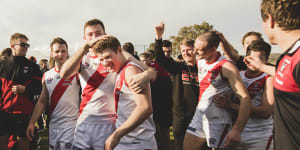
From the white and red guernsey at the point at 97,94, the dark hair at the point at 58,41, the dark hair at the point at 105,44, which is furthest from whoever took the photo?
the dark hair at the point at 58,41

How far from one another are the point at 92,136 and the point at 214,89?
1.80 metres

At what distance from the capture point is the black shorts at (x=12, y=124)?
155 inches

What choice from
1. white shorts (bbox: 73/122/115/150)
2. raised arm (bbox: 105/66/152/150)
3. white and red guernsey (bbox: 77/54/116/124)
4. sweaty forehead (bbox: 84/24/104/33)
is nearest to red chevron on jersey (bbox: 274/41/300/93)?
raised arm (bbox: 105/66/152/150)

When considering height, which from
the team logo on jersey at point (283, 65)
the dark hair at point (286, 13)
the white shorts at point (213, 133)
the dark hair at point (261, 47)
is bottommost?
the white shorts at point (213, 133)

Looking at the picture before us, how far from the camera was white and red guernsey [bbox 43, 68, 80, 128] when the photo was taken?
296 cm

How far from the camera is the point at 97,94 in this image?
259 centimetres

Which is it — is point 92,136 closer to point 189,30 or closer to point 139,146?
point 139,146

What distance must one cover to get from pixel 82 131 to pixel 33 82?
93.7 inches

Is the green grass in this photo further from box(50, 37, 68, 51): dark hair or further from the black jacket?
box(50, 37, 68, 51): dark hair

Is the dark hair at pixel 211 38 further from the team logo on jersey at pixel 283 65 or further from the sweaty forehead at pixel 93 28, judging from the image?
the sweaty forehead at pixel 93 28

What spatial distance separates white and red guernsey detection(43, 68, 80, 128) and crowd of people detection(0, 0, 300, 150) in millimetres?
15

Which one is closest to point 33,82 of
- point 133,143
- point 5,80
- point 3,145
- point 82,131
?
point 5,80

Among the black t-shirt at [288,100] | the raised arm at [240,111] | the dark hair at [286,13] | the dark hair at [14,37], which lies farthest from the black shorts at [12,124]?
the dark hair at [286,13]

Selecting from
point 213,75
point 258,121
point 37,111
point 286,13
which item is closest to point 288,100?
point 286,13
